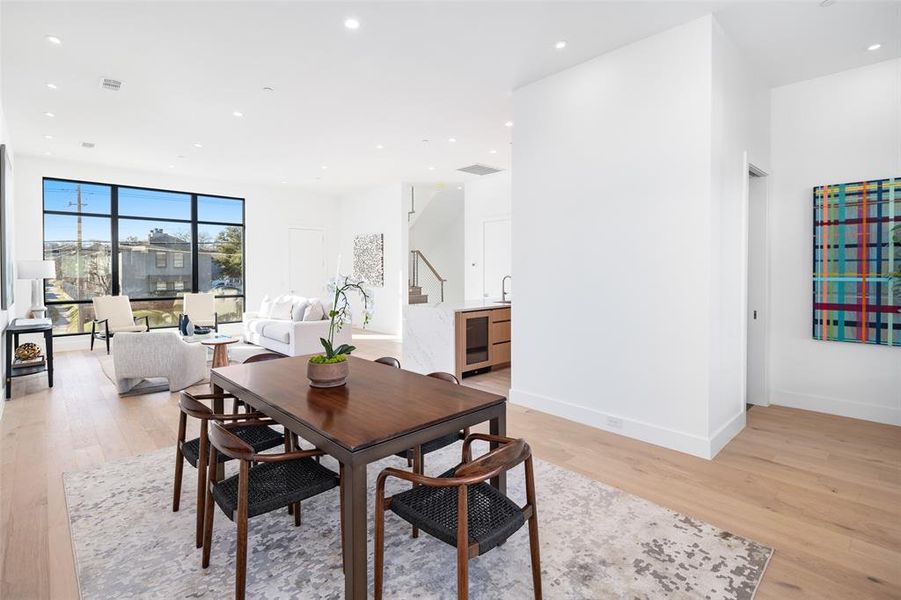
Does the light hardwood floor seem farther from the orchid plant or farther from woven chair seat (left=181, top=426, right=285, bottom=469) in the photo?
the orchid plant

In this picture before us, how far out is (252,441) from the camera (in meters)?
2.42

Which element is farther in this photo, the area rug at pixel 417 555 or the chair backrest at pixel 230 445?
the area rug at pixel 417 555

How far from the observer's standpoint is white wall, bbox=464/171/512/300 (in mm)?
8102

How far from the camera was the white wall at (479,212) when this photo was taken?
319 inches

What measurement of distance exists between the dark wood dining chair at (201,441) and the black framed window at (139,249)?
7014 mm

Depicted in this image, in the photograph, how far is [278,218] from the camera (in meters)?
9.84

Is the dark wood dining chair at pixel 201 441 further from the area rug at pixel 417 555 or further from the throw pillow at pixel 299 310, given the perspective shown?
the throw pillow at pixel 299 310

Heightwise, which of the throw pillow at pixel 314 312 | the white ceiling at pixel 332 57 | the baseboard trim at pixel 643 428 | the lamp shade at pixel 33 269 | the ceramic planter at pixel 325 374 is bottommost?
the baseboard trim at pixel 643 428

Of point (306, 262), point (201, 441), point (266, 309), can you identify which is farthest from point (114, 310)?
point (201, 441)

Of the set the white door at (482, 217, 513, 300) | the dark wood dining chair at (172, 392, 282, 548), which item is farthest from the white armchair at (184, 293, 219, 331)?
the dark wood dining chair at (172, 392, 282, 548)

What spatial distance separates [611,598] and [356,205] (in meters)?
9.50

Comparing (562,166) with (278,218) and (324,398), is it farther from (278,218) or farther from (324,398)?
(278,218)

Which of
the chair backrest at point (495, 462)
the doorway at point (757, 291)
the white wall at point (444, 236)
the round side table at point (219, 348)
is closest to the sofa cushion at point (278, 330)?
the round side table at point (219, 348)

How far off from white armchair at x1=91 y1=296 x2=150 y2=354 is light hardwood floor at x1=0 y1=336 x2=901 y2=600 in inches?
107
